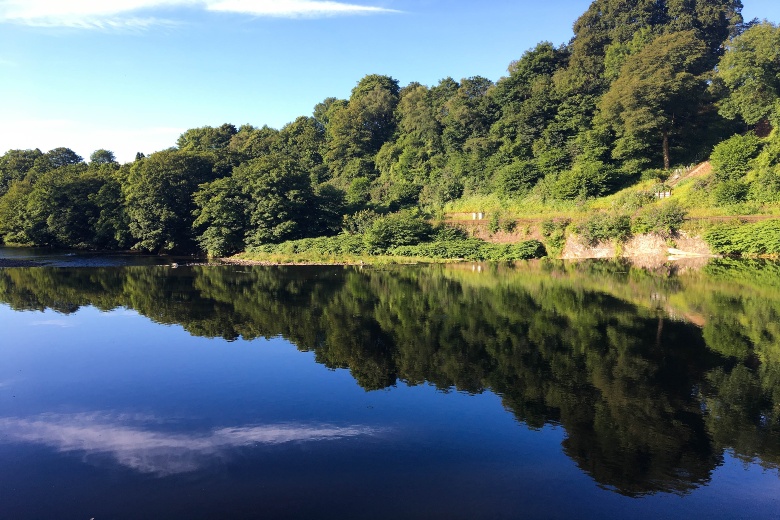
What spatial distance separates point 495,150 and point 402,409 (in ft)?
169

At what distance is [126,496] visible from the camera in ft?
28.1

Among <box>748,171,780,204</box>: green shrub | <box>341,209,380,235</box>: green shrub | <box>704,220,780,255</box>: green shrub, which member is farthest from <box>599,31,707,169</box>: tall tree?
<box>341,209,380,235</box>: green shrub

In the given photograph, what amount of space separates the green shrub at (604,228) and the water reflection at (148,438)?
33013 millimetres

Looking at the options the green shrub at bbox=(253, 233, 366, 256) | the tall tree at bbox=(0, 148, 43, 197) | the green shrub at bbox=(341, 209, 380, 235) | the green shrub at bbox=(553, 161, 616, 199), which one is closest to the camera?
the green shrub at bbox=(553, 161, 616, 199)

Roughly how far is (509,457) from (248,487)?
15.2ft

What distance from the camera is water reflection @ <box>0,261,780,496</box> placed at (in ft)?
33.0

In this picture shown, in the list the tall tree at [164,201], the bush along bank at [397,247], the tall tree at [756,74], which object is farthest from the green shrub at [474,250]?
the tall tree at [164,201]

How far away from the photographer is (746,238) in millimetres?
33625

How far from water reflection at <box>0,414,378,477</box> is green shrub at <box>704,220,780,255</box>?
32.7 m

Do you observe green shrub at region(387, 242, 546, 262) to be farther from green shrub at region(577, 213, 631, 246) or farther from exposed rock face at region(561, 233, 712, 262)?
green shrub at region(577, 213, 631, 246)

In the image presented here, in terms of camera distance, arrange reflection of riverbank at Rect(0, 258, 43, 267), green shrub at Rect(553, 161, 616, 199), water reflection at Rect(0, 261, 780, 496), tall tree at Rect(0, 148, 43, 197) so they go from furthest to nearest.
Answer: tall tree at Rect(0, 148, 43, 197) < reflection of riverbank at Rect(0, 258, 43, 267) < green shrub at Rect(553, 161, 616, 199) < water reflection at Rect(0, 261, 780, 496)

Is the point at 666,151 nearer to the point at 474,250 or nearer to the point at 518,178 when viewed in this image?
the point at 518,178

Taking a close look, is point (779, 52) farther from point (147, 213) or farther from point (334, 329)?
point (147, 213)

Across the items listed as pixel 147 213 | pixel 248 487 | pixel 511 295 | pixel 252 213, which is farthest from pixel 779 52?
pixel 147 213
